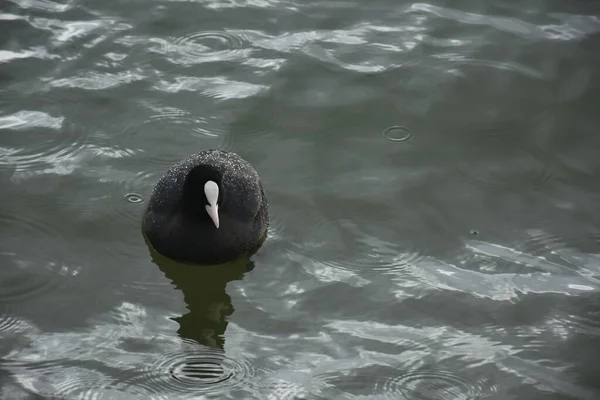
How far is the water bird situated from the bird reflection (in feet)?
0.22

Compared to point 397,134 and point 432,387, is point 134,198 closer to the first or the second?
point 397,134

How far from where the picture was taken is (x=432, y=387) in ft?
18.7

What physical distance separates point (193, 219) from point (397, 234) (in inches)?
60.0

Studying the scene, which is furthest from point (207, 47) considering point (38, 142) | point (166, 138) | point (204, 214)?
point (204, 214)

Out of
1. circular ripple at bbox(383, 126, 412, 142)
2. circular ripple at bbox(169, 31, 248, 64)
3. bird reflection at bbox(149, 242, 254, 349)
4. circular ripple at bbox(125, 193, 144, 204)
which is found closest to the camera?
bird reflection at bbox(149, 242, 254, 349)

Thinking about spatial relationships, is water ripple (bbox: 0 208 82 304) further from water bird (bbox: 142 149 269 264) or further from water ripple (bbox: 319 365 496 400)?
water ripple (bbox: 319 365 496 400)

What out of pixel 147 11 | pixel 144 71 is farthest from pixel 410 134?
pixel 147 11

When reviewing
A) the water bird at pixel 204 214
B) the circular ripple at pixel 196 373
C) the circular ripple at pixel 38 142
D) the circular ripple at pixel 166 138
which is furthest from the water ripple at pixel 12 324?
the circular ripple at pixel 166 138

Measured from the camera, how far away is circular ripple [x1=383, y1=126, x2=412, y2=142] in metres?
8.09

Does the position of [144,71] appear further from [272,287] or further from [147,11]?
[272,287]

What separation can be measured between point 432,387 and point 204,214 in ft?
7.03

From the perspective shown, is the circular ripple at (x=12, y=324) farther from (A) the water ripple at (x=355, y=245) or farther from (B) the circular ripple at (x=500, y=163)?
(B) the circular ripple at (x=500, y=163)

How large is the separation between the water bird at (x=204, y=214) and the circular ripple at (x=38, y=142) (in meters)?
1.12

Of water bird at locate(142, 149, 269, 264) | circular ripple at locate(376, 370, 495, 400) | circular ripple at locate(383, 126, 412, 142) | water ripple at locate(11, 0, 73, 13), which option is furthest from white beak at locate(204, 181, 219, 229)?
water ripple at locate(11, 0, 73, 13)
